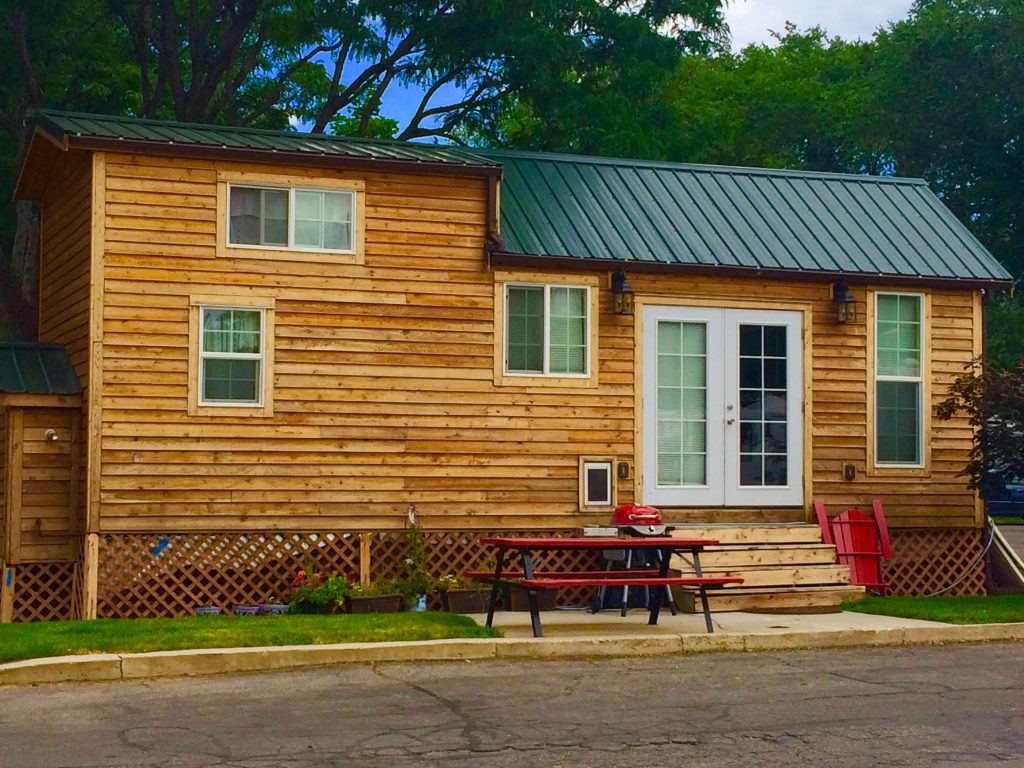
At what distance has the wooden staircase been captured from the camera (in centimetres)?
1587

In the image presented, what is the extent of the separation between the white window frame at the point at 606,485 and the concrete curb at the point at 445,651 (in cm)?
406

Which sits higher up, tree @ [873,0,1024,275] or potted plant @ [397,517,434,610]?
tree @ [873,0,1024,275]

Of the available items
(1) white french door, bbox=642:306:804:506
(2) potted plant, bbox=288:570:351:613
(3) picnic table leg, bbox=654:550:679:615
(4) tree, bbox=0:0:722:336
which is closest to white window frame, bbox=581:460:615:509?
(1) white french door, bbox=642:306:804:506

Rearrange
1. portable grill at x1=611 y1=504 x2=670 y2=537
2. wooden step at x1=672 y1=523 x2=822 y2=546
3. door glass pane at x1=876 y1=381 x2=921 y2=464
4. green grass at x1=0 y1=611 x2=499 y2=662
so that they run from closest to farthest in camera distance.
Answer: green grass at x1=0 y1=611 x2=499 y2=662 → portable grill at x1=611 y1=504 x2=670 y2=537 → wooden step at x1=672 y1=523 x2=822 y2=546 → door glass pane at x1=876 y1=381 x2=921 y2=464

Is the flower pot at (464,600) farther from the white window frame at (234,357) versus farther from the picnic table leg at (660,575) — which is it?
the white window frame at (234,357)

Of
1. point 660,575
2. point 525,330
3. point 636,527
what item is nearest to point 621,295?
point 525,330

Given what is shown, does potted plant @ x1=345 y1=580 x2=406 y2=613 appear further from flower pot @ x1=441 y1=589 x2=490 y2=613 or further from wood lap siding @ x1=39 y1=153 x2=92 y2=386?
wood lap siding @ x1=39 y1=153 x2=92 y2=386

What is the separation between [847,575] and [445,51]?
1417 centimetres

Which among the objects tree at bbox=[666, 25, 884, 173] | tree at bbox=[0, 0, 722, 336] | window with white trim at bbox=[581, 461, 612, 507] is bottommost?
window with white trim at bbox=[581, 461, 612, 507]

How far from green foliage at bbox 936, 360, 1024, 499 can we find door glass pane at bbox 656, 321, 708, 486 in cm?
269

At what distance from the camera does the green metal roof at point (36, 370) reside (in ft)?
52.2

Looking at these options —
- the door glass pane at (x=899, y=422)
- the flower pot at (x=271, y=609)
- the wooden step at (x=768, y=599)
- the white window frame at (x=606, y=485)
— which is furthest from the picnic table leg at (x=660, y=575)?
the door glass pane at (x=899, y=422)

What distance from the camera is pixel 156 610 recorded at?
50.9ft

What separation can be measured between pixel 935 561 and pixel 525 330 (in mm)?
5923
